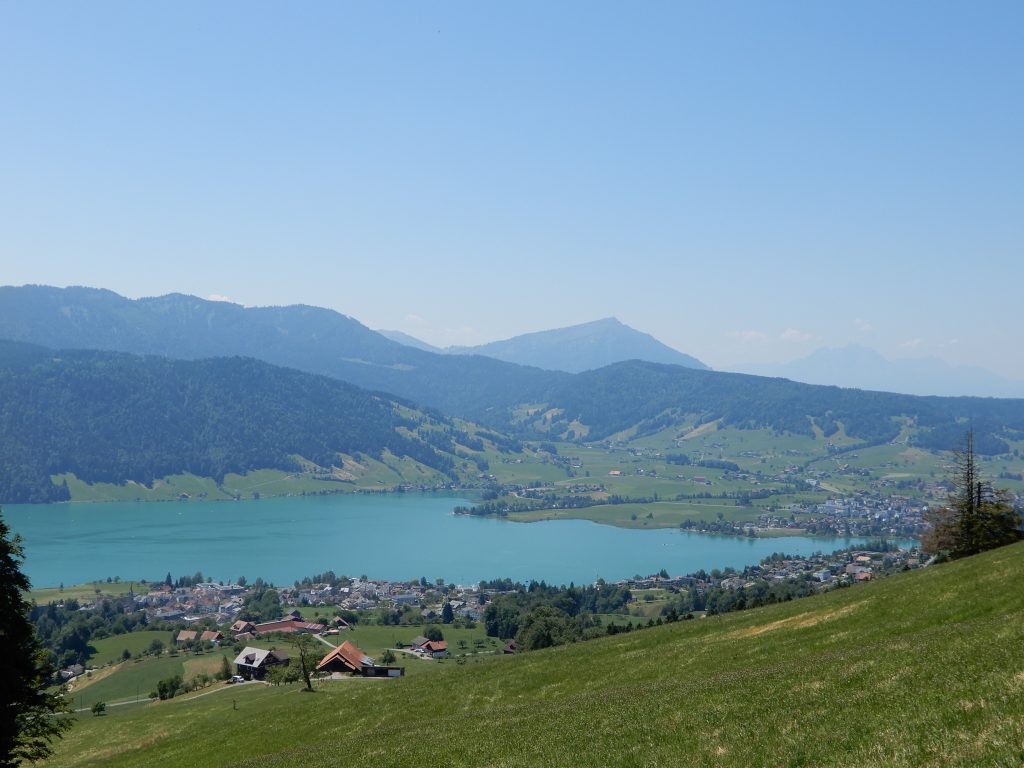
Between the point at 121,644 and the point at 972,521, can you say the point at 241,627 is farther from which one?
the point at 972,521

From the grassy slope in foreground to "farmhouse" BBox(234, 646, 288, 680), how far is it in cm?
3851

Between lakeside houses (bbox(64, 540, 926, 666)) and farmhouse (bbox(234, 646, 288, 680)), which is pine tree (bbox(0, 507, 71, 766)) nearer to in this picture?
farmhouse (bbox(234, 646, 288, 680))

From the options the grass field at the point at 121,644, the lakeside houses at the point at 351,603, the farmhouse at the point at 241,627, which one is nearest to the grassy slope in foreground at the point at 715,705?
the lakeside houses at the point at 351,603

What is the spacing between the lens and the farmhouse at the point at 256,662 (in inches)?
3462

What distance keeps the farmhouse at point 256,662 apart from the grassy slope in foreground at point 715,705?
38.5 meters

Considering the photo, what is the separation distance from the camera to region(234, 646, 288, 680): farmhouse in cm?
8794

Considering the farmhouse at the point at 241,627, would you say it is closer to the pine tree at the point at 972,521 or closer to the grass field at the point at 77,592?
the grass field at the point at 77,592

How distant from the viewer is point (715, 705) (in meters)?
19.5

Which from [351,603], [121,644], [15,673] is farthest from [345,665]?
[351,603]

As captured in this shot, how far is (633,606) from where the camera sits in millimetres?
170625

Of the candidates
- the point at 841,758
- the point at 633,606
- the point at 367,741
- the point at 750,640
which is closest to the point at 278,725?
the point at 367,741

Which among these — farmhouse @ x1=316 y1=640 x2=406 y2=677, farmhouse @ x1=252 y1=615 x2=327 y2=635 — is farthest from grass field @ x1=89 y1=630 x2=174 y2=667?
farmhouse @ x1=316 y1=640 x2=406 y2=677

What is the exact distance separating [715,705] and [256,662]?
8310cm

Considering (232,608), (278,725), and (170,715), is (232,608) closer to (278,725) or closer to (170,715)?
(170,715)
